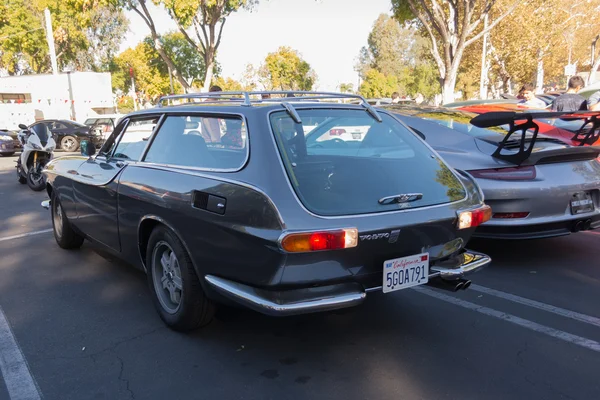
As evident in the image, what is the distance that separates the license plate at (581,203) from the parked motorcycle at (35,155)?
9.65 metres

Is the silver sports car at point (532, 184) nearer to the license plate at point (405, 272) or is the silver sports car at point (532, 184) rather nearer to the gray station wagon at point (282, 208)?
the gray station wagon at point (282, 208)

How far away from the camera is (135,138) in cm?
442

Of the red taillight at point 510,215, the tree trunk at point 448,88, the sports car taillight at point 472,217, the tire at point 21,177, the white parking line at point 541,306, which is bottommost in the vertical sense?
the white parking line at point 541,306

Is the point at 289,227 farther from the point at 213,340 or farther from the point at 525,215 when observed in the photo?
the point at 525,215

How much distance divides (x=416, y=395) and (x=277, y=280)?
0.99 metres

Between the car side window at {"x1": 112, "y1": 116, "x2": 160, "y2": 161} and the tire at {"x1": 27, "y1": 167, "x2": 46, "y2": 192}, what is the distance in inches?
272

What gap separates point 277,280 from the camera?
2.79 metres

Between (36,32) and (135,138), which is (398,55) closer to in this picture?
(36,32)

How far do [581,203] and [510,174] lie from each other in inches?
28.8

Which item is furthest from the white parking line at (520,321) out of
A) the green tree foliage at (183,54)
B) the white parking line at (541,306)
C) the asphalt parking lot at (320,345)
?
the green tree foliage at (183,54)

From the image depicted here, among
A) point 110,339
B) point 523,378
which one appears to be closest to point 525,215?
point 523,378

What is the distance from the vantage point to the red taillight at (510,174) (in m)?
4.72

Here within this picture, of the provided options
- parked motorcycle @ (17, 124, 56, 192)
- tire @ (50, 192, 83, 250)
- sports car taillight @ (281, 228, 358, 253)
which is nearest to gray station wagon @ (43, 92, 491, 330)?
sports car taillight @ (281, 228, 358, 253)

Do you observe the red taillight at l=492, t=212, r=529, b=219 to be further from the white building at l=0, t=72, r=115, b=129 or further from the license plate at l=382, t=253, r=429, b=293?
the white building at l=0, t=72, r=115, b=129
